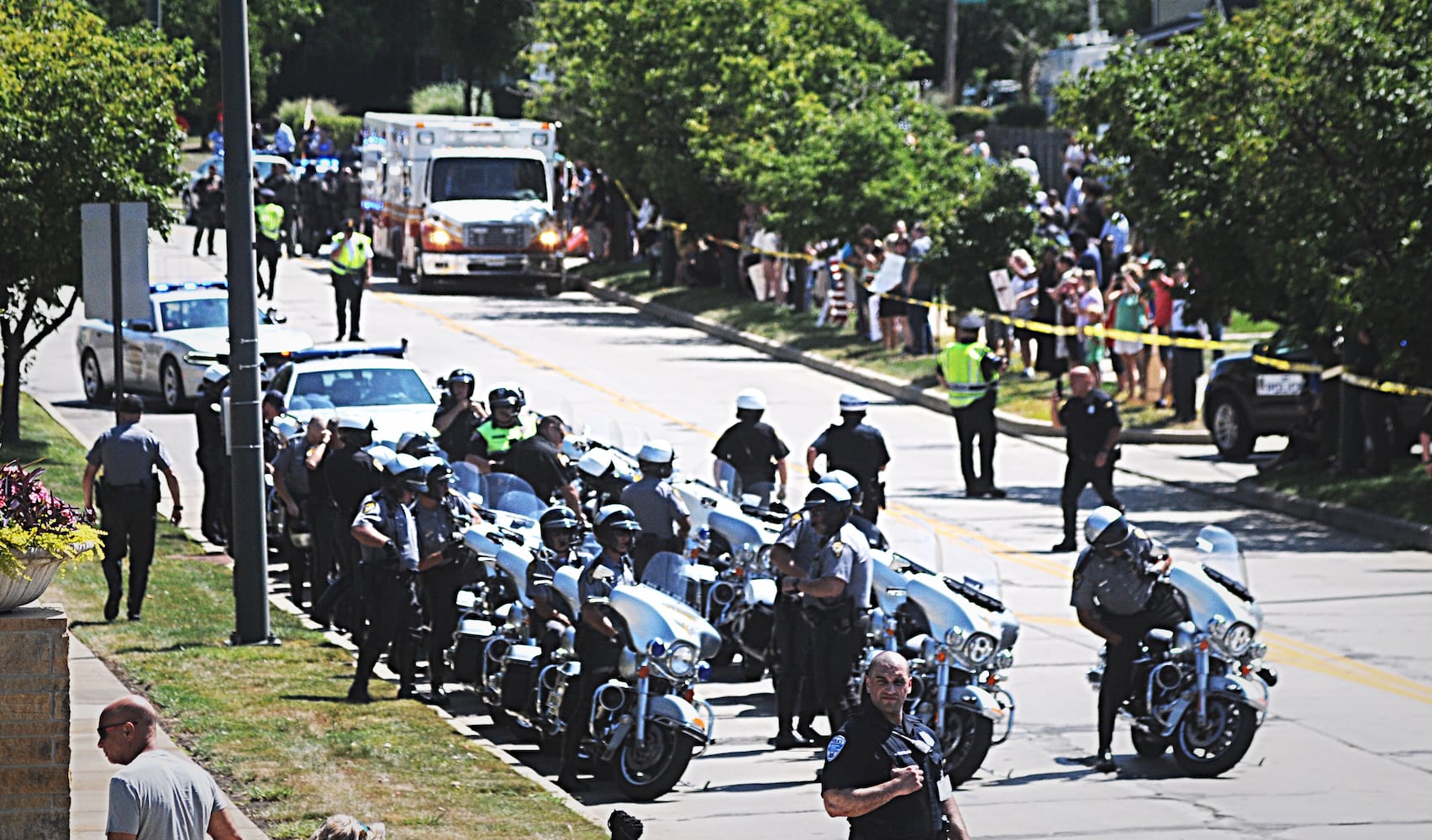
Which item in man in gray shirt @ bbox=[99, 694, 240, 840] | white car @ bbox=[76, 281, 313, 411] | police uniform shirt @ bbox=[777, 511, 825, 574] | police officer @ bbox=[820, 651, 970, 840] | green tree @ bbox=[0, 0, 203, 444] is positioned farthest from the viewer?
white car @ bbox=[76, 281, 313, 411]

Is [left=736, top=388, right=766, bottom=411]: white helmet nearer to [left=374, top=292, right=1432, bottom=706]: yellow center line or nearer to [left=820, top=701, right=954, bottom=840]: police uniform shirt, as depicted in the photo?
[left=374, top=292, right=1432, bottom=706]: yellow center line

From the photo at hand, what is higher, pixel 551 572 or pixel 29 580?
pixel 29 580

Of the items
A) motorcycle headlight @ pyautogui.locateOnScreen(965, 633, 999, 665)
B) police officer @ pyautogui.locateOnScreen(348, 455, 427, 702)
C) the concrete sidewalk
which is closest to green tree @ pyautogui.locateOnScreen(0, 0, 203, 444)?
the concrete sidewalk

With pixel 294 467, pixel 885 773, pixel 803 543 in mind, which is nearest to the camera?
pixel 885 773

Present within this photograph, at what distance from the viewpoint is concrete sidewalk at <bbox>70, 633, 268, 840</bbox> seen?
11.3 m

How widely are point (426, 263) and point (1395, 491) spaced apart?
892 inches

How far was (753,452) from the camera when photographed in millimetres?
17641

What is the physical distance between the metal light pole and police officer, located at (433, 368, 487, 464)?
240 centimetres

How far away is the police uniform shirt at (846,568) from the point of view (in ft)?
43.7

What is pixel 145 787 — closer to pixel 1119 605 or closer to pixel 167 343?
pixel 1119 605

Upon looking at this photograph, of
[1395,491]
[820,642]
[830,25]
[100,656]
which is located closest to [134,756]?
[820,642]

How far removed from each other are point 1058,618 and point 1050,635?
602mm

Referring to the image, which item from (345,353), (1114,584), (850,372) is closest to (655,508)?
(1114,584)

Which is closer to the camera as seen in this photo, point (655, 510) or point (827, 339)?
point (655, 510)
